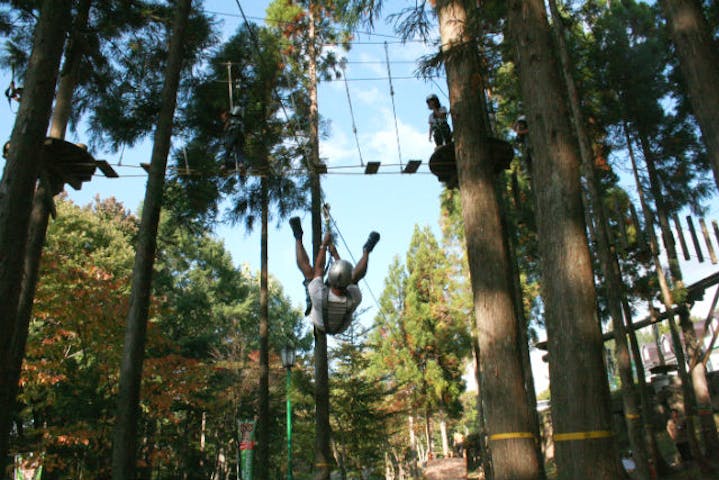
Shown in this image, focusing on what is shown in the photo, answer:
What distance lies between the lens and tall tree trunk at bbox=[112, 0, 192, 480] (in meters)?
5.66

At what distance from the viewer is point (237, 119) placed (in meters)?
9.84

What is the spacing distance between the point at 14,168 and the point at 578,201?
488 cm

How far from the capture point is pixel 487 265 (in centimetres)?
482

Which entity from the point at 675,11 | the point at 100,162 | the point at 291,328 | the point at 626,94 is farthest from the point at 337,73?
the point at 291,328

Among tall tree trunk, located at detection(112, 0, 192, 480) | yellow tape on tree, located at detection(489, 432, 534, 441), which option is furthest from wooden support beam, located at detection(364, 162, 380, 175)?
yellow tape on tree, located at detection(489, 432, 534, 441)

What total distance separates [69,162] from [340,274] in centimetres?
401

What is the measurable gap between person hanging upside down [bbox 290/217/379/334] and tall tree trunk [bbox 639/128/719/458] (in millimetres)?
9439

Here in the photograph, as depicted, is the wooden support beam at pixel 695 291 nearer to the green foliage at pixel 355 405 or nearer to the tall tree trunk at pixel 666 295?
the tall tree trunk at pixel 666 295

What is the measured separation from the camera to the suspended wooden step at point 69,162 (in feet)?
22.9

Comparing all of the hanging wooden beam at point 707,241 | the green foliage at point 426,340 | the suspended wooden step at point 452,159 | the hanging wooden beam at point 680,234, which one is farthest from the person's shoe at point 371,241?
the green foliage at point 426,340

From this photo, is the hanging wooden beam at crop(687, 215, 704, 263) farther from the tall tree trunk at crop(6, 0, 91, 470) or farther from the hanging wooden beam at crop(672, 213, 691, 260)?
the tall tree trunk at crop(6, 0, 91, 470)

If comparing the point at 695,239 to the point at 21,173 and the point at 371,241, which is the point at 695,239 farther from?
the point at 21,173

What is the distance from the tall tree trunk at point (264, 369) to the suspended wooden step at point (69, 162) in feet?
18.7

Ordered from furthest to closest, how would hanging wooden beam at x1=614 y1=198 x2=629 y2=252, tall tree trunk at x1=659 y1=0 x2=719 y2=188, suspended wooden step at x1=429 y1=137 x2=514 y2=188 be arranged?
hanging wooden beam at x1=614 y1=198 x2=629 y2=252 < suspended wooden step at x1=429 y1=137 x2=514 y2=188 < tall tree trunk at x1=659 y1=0 x2=719 y2=188
